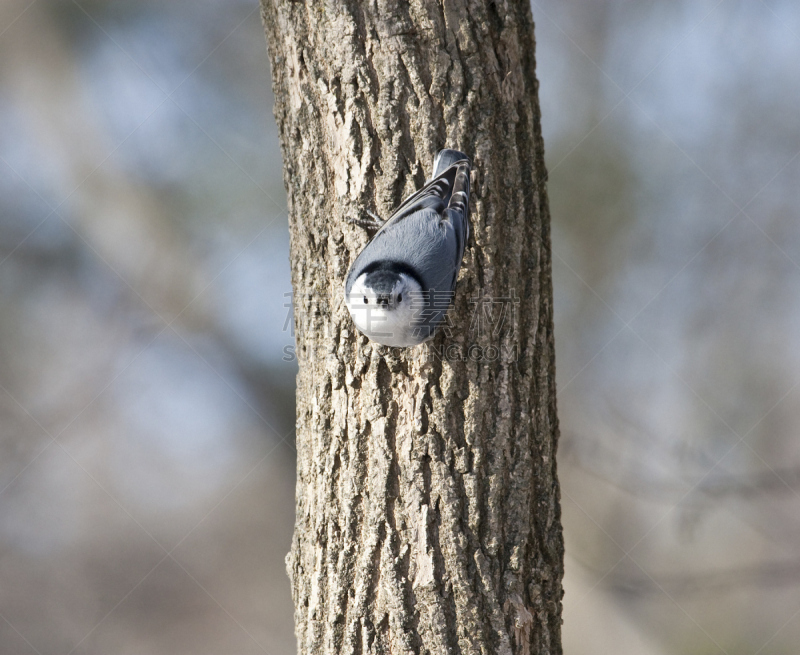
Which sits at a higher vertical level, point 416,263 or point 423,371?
point 416,263

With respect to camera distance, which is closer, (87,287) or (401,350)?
(401,350)

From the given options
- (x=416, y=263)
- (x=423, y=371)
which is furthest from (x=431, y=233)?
(x=423, y=371)

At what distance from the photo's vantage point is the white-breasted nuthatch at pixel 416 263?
1.51 m

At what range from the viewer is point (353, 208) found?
1.63m

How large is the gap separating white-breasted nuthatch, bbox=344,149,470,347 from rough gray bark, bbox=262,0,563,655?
0.16 ft

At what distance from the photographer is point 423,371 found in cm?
157

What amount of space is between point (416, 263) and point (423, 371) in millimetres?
317

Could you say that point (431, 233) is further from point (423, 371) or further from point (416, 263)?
point (423, 371)

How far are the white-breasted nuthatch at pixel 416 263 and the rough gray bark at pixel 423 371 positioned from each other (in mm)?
49

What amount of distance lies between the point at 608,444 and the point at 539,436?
7.51 feet

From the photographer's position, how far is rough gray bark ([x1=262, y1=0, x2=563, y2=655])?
154cm

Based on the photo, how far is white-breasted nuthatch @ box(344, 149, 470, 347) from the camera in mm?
1507

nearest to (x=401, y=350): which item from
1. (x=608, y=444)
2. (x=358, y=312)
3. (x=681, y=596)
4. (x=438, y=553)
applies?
(x=358, y=312)

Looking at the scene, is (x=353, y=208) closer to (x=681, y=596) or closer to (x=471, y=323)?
(x=471, y=323)
